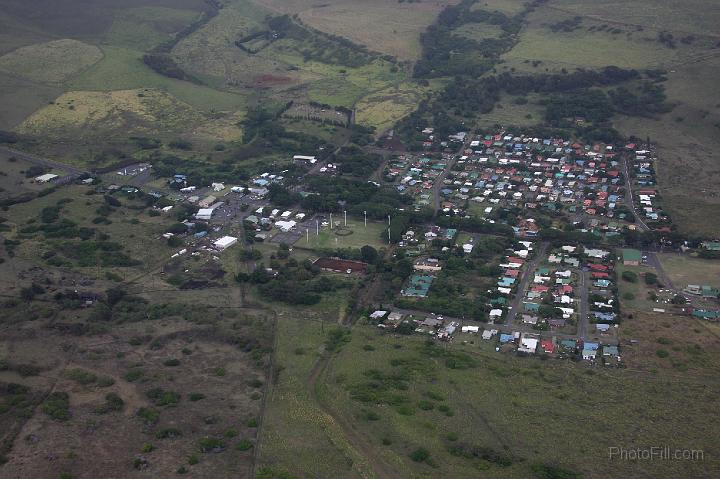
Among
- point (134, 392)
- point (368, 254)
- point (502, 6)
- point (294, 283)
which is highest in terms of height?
point (502, 6)

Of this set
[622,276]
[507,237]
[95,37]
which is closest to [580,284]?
[622,276]

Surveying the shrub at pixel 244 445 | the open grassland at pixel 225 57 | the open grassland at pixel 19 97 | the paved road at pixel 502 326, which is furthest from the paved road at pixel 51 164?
the shrub at pixel 244 445

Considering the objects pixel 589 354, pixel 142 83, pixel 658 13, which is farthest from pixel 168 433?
pixel 658 13

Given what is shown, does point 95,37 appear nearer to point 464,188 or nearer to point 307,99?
point 307,99

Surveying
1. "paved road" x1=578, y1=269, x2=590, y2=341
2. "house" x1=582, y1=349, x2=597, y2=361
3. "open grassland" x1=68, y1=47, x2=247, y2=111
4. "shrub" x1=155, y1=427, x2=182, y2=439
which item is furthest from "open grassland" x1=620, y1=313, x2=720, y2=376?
"open grassland" x1=68, y1=47, x2=247, y2=111

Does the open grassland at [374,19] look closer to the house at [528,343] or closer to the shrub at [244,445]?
the house at [528,343]

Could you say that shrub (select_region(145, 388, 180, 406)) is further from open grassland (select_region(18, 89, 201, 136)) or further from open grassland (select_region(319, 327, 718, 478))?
open grassland (select_region(18, 89, 201, 136))

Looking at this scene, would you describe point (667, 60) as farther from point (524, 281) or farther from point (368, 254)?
point (368, 254)

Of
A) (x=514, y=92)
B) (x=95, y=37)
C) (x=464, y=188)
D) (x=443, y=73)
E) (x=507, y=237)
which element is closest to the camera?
(x=507, y=237)
